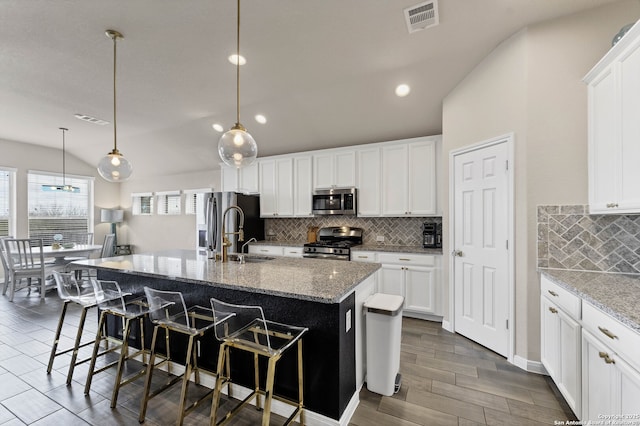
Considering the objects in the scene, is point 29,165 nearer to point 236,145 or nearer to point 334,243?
point 236,145

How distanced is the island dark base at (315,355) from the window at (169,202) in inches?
211

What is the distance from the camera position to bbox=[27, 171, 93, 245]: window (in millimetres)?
5922

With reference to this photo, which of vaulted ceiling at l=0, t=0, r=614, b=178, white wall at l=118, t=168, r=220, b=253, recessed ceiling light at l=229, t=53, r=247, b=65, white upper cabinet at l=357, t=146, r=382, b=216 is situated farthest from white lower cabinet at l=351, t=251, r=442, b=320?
white wall at l=118, t=168, r=220, b=253

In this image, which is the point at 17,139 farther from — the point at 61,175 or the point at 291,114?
the point at 291,114

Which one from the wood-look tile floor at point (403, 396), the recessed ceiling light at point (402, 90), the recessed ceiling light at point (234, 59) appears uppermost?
the recessed ceiling light at point (234, 59)

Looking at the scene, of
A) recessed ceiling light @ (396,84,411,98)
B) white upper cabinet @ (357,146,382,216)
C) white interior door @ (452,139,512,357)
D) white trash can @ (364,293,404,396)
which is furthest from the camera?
white upper cabinet @ (357,146,382,216)

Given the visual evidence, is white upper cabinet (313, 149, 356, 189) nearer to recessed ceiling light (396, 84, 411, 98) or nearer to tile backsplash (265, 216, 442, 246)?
tile backsplash (265, 216, 442, 246)

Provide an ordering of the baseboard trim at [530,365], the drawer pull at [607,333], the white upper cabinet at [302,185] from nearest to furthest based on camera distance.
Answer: the drawer pull at [607,333]
the baseboard trim at [530,365]
the white upper cabinet at [302,185]

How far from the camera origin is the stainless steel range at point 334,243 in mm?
4039

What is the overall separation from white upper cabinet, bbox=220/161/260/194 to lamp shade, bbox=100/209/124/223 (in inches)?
144

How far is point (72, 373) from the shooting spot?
2248 mm

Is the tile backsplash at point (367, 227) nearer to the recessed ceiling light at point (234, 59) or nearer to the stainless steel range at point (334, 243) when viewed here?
the stainless steel range at point (334, 243)

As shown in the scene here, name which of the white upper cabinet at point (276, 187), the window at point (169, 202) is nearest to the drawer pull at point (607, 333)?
the white upper cabinet at point (276, 187)

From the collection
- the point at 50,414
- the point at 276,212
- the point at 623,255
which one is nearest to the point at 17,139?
the point at 276,212
